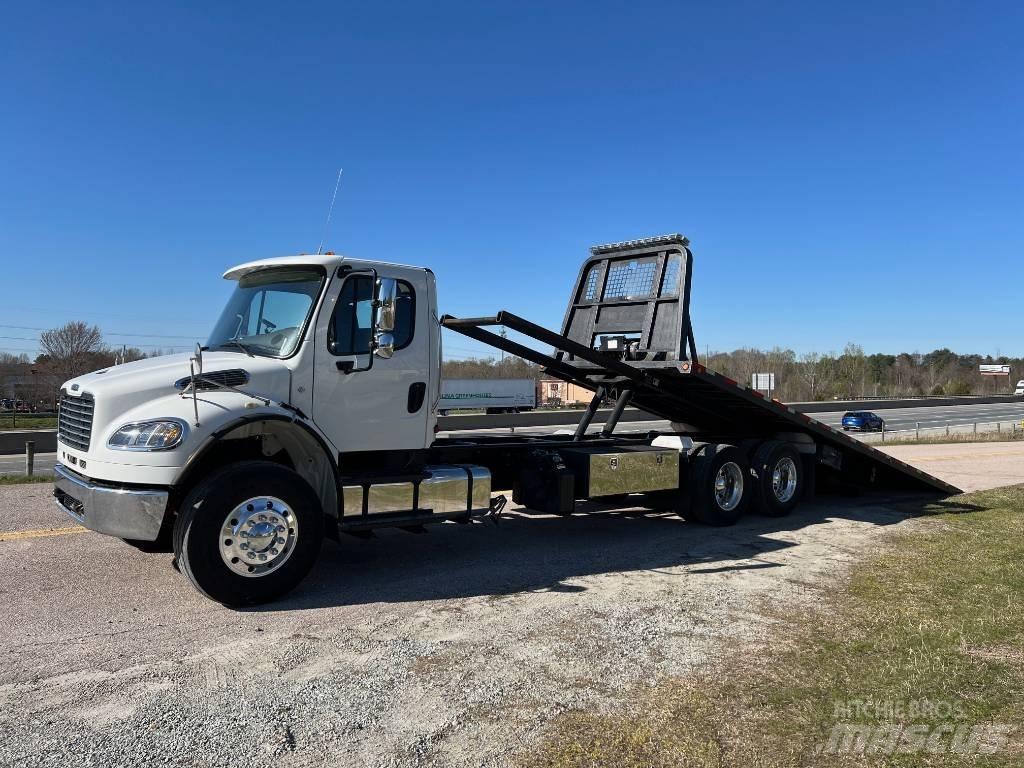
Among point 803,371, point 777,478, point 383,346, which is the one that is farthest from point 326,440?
point 803,371

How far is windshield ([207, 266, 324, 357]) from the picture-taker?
245 inches

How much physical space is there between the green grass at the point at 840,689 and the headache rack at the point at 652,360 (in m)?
3.30

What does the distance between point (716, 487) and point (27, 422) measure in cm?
3054

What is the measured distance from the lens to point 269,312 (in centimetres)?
643

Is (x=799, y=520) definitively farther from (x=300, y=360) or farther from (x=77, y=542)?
(x=77, y=542)

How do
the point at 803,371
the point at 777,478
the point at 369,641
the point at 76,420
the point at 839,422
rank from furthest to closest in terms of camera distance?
the point at 803,371 → the point at 839,422 → the point at 777,478 → the point at 76,420 → the point at 369,641

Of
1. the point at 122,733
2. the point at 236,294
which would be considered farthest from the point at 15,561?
the point at 122,733

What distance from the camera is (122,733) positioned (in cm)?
351

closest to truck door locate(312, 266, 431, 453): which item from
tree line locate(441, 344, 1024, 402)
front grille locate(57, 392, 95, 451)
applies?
front grille locate(57, 392, 95, 451)

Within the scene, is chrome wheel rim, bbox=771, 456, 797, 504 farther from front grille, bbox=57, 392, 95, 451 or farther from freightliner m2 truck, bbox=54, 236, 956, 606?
front grille, bbox=57, 392, 95, 451

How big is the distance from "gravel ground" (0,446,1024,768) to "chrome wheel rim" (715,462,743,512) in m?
1.18

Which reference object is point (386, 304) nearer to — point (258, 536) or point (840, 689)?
point (258, 536)

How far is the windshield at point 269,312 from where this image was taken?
6219mm

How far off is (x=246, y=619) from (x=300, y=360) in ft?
6.44
